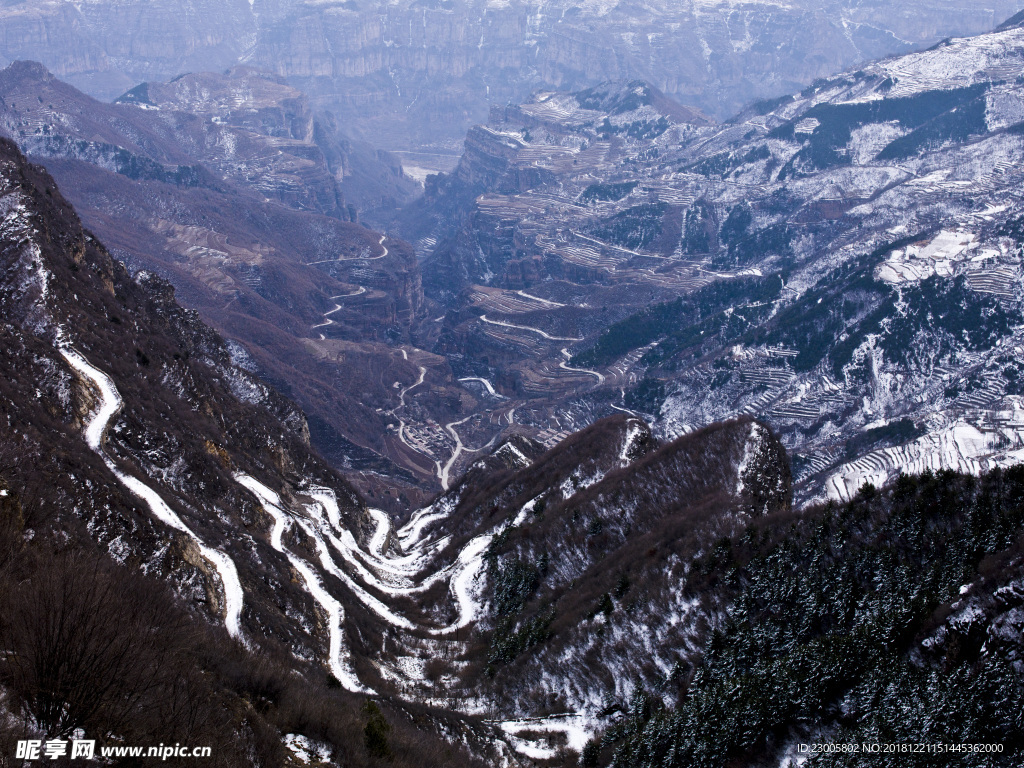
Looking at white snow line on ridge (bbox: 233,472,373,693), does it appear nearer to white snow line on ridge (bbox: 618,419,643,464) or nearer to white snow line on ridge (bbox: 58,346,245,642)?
white snow line on ridge (bbox: 58,346,245,642)

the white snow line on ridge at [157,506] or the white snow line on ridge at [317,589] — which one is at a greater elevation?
the white snow line on ridge at [157,506]

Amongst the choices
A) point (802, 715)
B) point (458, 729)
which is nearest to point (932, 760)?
point (802, 715)

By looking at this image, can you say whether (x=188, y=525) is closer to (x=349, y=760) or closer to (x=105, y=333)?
(x=349, y=760)

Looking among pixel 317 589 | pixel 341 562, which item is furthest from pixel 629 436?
pixel 317 589

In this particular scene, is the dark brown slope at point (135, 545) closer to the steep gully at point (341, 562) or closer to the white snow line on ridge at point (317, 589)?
the steep gully at point (341, 562)

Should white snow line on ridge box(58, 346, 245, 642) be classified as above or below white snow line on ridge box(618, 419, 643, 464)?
above

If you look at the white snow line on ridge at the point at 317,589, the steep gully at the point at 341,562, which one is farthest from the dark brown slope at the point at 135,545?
the white snow line on ridge at the point at 317,589

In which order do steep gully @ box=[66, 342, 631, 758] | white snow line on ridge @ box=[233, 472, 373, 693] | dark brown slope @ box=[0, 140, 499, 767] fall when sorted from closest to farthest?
dark brown slope @ box=[0, 140, 499, 767] → steep gully @ box=[66, 342, 631, 758] → white snow line on ridge @ box=[233, 472, 373, 693]

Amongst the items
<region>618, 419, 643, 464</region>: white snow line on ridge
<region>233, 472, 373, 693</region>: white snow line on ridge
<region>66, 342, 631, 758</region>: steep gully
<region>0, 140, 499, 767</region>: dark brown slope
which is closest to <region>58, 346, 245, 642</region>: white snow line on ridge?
<region>66, 342, 631, 758</region>: steep gully
